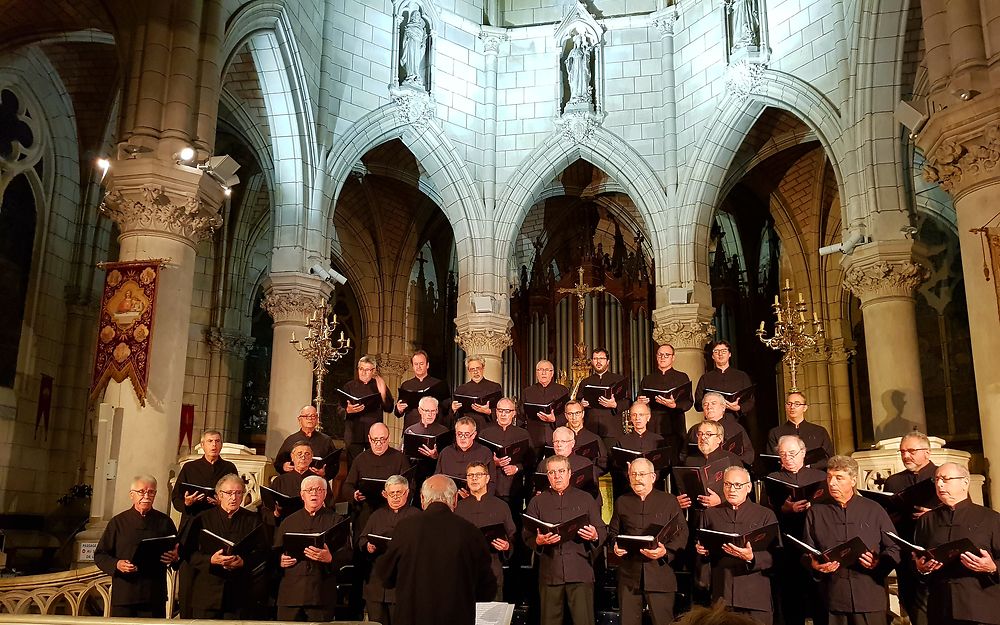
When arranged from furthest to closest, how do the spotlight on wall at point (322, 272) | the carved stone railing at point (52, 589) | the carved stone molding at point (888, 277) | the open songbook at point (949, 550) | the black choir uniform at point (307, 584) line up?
the spotlight on wall at point (322, 272), the carved stone molding at point (888, 277), the carved stone railing at point (52, 589), the black choir uniform at point (307, 584), the open songbook at point (949, 550)

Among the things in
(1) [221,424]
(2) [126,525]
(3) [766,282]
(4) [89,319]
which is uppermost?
(3) [766,282]

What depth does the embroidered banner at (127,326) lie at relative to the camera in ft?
26.5

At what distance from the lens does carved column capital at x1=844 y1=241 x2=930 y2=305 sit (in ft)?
32.9

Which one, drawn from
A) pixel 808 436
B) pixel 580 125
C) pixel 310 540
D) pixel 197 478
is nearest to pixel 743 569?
pixel 808 436

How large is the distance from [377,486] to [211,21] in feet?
17.9

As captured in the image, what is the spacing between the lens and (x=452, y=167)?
528 inches

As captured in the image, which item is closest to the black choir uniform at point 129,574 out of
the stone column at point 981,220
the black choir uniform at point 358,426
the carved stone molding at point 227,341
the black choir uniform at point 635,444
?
Answer: the black choir uniform at point 358,426

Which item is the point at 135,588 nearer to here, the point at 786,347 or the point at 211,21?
the point at 211,21

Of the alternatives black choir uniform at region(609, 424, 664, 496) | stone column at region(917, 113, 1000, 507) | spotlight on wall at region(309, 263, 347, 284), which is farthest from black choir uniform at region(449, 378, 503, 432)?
spotlight on wall at region(309, 263, 347, 284)

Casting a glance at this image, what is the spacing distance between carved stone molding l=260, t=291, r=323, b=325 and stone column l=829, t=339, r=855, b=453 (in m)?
8.52

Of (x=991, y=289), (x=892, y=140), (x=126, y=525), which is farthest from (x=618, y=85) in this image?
(x=126, y=525)

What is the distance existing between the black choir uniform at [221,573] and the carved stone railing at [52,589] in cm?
74

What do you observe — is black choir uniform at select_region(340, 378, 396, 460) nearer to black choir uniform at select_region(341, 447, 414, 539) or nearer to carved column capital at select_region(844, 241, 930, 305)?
black choir uniform at select_region(341, 447, 414, 539)

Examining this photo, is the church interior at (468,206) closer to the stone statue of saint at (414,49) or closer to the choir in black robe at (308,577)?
the stone statue of saint at (414,49)
